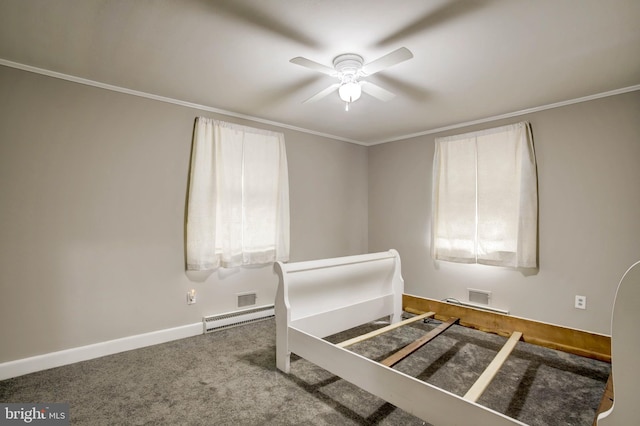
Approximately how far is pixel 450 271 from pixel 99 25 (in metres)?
4.25

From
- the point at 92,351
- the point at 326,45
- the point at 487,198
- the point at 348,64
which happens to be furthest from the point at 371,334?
the point at 92,351

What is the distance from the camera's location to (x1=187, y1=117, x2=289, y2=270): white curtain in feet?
10.9

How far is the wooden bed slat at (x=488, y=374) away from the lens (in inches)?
59.8

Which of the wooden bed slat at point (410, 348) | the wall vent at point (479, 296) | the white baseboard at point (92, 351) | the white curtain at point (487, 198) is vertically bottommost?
the white baseboard at point (92, 351)

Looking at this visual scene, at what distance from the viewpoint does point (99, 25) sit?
1.96m

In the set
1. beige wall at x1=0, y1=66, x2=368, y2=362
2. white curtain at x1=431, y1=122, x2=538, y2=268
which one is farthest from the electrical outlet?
white curtain at x1=431, y1=122, x2=538, y2=268

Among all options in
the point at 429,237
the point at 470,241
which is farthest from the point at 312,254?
the point at 470,241

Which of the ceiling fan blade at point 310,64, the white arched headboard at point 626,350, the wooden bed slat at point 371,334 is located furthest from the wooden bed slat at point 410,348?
the ceiling fan blade at point 310,64

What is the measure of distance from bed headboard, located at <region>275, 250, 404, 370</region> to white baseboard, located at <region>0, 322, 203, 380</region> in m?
1.37

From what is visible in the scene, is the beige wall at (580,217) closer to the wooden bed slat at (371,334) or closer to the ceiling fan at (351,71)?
the wooden bed slat at (371,334)

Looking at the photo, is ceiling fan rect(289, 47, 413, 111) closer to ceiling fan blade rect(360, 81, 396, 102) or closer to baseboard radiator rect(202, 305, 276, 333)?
ceiling fan blade rect(360, 81, 396, 102)

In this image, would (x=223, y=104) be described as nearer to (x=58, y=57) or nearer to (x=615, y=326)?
(x=58, y=57)

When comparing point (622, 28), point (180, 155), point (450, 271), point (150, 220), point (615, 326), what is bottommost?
point (450, 271)

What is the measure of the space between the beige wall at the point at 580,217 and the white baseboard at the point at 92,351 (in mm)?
3343
